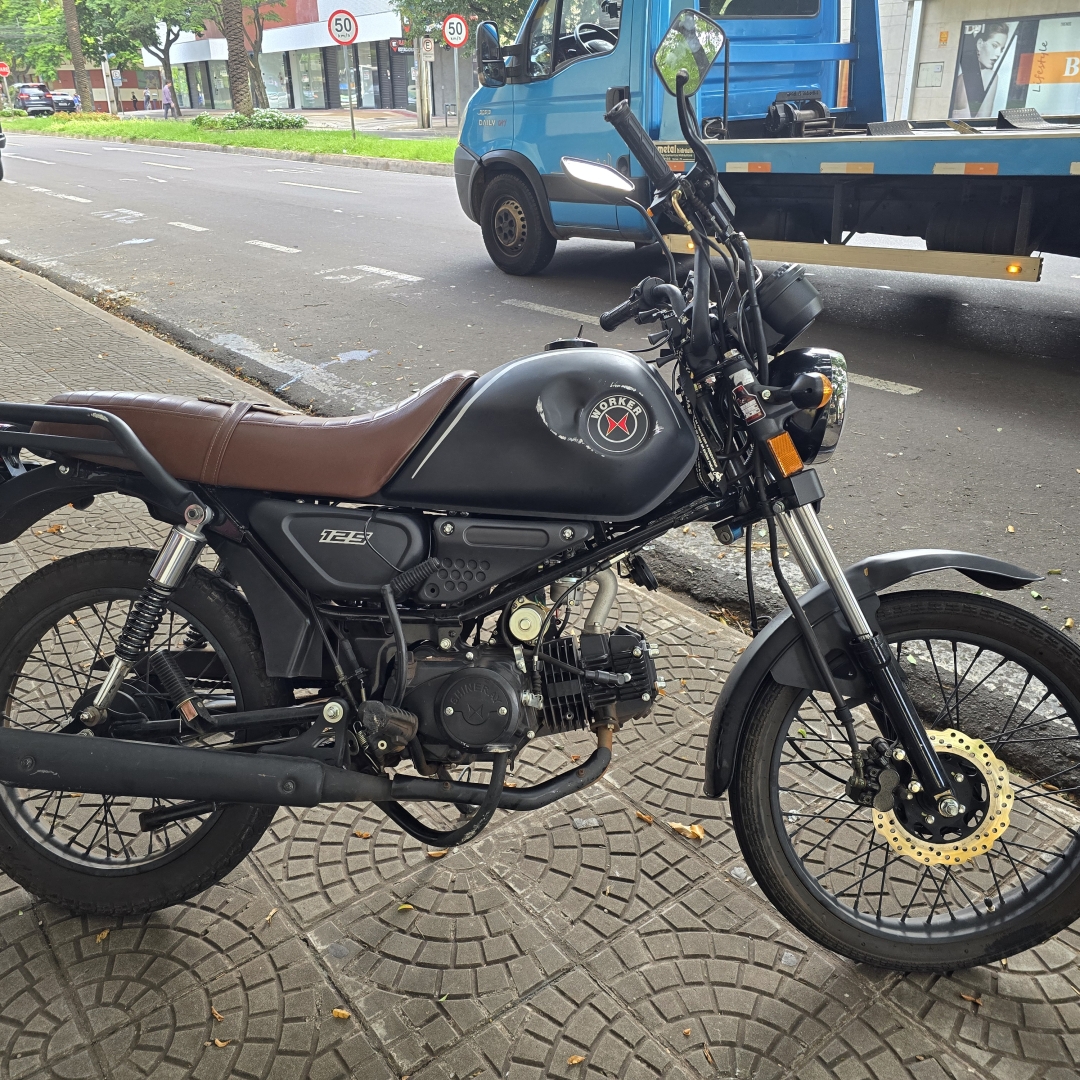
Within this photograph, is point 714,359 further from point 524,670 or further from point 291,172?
point 291,172

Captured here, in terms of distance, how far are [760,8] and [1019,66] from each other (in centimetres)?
1403

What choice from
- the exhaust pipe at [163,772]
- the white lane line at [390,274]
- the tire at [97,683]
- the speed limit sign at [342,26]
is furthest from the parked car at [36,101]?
the exhaust pipe at [163,772]

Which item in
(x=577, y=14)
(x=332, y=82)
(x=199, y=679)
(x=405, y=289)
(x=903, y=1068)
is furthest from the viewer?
(x=332, y=82)

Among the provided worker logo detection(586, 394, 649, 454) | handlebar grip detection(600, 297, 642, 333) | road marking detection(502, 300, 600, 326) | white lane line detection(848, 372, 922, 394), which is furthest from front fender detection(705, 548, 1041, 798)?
road marking detection(502, 300, 600, 326)

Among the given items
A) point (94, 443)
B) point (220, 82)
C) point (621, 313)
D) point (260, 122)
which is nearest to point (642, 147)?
point (621, 313)

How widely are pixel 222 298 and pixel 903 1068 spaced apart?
8747mm

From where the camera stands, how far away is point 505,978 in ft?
7.56

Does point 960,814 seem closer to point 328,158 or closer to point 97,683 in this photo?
point 97,683

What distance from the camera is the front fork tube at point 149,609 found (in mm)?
2199

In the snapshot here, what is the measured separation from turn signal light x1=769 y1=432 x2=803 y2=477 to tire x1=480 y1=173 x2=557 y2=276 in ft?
26.9

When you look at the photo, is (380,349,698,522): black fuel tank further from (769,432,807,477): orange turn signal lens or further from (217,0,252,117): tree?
(217,0,252,117): tree

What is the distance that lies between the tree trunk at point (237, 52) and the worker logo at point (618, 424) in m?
33.1

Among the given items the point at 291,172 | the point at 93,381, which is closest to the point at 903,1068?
the point at 93,381

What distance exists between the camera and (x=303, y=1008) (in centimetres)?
224
